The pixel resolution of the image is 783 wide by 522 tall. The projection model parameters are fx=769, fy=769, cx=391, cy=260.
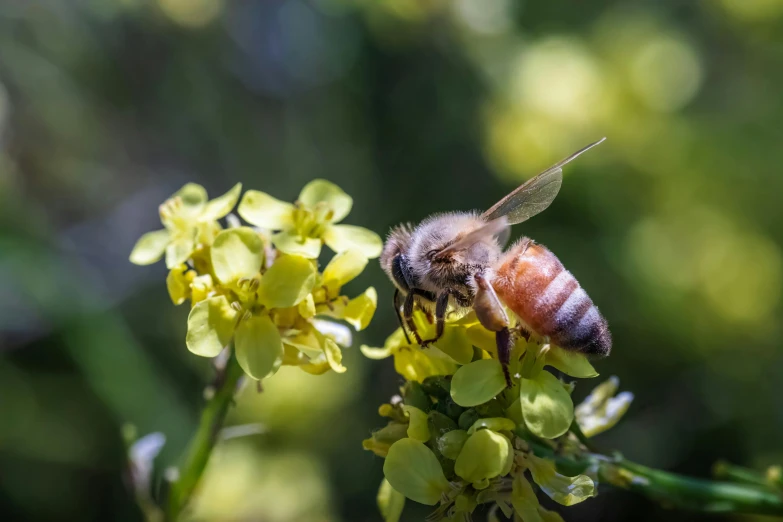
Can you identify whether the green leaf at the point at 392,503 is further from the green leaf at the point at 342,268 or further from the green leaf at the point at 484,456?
the green leaf at the point at 342,268

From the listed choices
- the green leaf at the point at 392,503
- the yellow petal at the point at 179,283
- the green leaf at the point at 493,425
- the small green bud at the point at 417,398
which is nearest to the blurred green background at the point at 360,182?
the green leaf at the point at 392,503

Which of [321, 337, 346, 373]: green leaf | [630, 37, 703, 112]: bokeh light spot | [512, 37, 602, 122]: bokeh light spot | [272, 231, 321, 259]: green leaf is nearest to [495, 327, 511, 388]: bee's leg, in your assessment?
[321, 337, 346, 373]: green leaf

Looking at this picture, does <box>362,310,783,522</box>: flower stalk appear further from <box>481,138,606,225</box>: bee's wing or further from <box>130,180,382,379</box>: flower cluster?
<box>481,138,606,225</box>: bee's wing

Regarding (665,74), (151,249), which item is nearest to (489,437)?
(151,249)

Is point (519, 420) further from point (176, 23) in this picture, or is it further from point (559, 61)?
point (176, 23)

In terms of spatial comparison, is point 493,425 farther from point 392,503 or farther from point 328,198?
point 328,198
